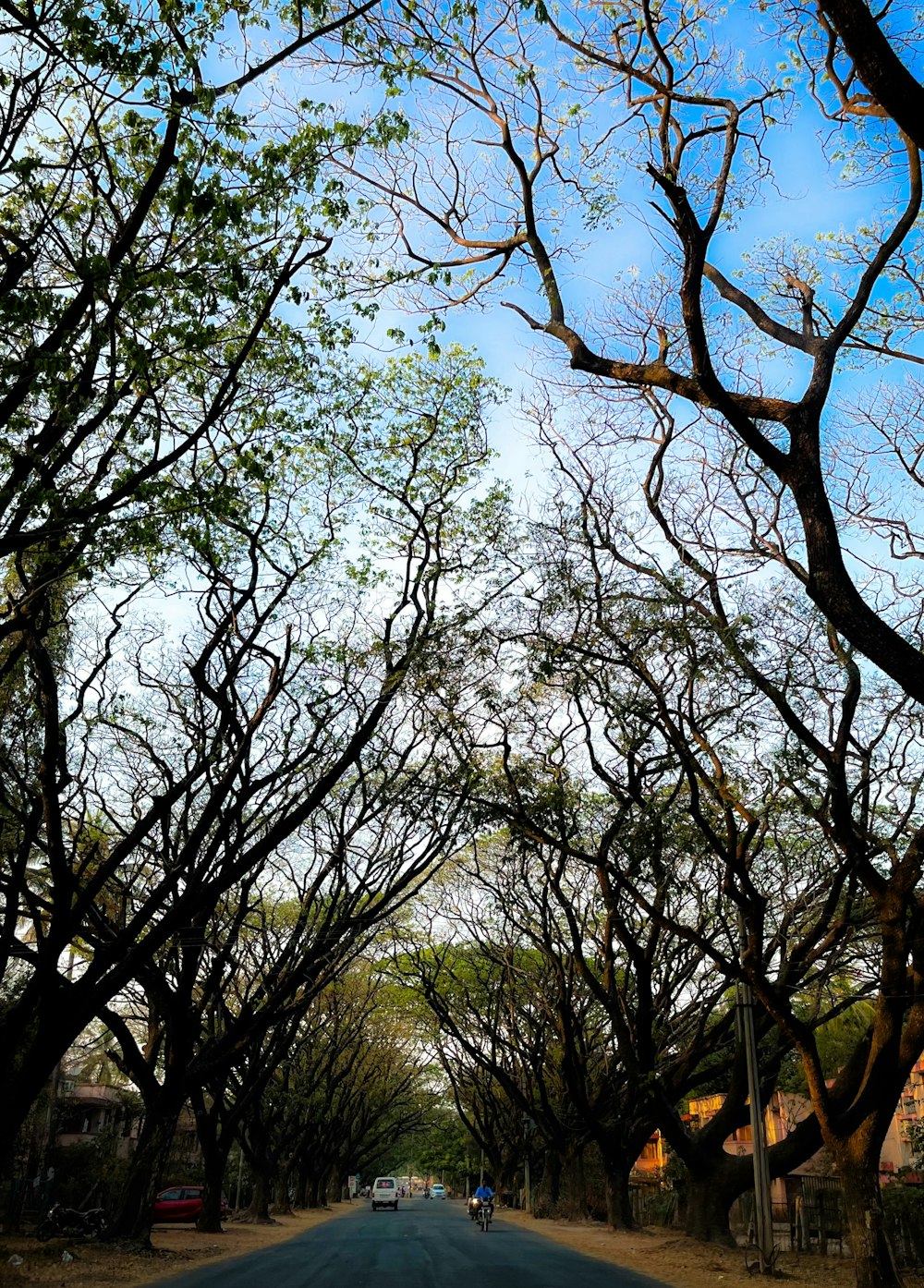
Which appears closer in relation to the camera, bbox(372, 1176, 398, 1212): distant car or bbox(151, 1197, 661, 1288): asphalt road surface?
bbox(151, 1197, 661, 1288): asphalt road surface

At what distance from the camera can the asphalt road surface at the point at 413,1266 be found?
13.8 m

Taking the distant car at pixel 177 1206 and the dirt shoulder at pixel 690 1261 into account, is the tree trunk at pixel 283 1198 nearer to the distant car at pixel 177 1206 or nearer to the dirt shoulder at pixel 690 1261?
the distant car at pixel 177 1206

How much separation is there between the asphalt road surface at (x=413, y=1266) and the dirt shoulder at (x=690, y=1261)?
60cm

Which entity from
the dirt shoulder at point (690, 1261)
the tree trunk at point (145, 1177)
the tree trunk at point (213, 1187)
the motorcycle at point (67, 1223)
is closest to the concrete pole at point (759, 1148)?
the dirt shoulder at point (690, 1261)

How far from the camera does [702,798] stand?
16.8 meters

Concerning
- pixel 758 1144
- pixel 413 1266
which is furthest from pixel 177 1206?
pixel 758 1144

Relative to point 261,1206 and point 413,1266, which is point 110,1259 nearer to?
point 413,1266

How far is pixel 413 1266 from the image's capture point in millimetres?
16938

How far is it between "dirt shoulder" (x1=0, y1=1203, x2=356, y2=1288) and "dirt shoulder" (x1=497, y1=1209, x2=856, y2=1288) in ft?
23.8

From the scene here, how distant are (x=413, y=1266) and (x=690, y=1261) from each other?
4734 millimetres

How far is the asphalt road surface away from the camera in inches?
542

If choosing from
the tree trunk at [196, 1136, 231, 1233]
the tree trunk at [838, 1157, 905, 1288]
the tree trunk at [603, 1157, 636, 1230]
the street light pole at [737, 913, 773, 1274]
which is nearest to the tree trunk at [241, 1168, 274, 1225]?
the tree trunk at [196, 1136, 231, 1233]

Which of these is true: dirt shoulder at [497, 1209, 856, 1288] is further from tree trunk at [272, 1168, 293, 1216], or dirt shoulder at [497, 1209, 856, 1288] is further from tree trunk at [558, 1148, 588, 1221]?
tree trunk at [272, 1168, 293, 1216]

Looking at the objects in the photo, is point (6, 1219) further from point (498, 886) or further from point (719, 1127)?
point (719, 1127)
